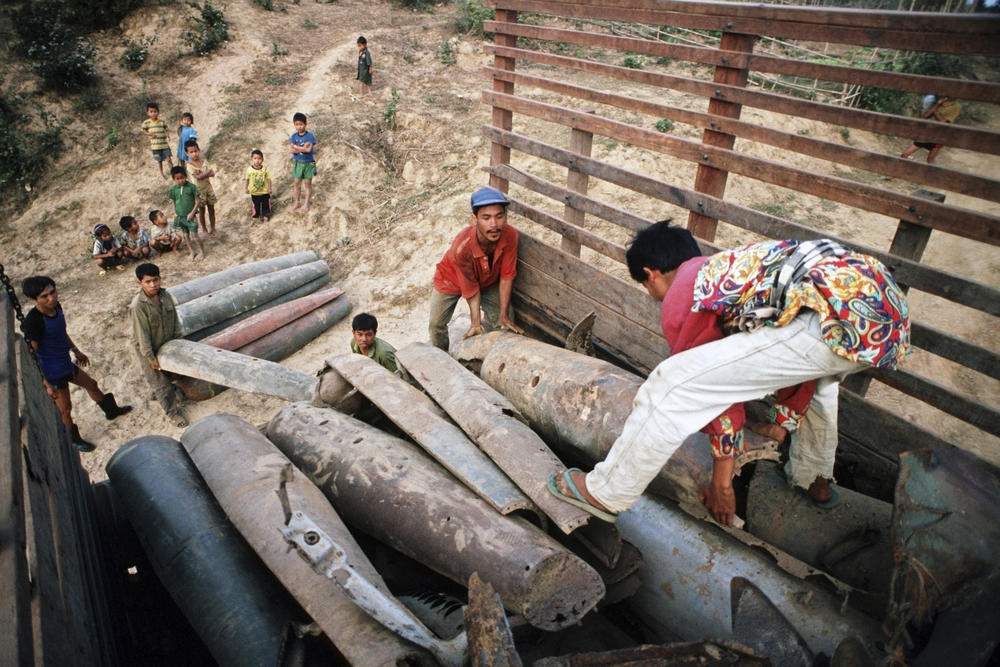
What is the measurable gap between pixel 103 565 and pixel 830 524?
360 cm

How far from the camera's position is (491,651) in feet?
5.70

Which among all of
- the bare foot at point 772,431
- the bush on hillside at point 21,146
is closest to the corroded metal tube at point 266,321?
the bare foot at point 772,431

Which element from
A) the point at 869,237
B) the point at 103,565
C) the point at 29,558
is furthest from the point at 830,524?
the point at 869,237

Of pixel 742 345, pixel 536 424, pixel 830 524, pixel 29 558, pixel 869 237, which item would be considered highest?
pixel 742 345

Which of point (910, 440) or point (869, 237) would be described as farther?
point (869, 237)

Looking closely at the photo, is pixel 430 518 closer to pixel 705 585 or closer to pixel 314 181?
pixel 705 585

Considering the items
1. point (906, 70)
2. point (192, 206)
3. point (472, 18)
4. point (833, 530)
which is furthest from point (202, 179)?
point (906, 70)

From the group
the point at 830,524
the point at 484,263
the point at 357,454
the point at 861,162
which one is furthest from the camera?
the point at 484,263

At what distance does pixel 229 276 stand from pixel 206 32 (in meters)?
9.57

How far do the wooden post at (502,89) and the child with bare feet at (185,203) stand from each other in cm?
675

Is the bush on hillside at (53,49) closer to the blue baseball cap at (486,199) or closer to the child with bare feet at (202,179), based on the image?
the child with bare feet at (202,179)

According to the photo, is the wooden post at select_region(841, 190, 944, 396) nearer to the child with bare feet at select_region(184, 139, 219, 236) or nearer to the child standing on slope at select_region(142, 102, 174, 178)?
the child with bare feet at select_region(184, 139, 219, 236)

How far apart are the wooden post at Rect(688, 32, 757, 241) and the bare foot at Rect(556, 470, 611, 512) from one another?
176 cm

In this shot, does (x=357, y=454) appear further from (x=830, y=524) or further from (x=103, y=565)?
(x=830, y=524)
